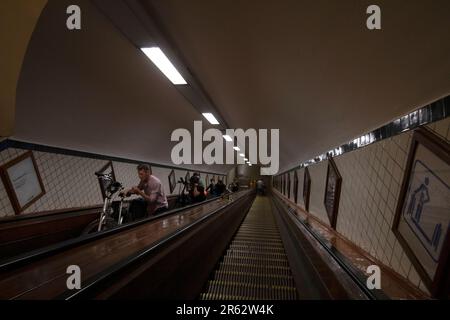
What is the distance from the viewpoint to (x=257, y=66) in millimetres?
3010

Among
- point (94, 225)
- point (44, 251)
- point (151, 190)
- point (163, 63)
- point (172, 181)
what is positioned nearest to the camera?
point (44, 251)

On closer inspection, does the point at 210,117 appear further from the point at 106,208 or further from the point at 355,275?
the point at 355,275

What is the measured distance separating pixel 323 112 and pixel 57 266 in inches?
131

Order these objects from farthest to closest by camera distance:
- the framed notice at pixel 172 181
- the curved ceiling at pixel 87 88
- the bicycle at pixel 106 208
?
the framed notice at pixel 172 181, the bicycle at pixel 106 208, the curved ceiling at pixel 87 88

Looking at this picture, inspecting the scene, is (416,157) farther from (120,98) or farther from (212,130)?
(212,130)

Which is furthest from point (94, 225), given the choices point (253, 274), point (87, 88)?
point (253, 274)

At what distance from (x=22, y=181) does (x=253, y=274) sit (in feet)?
11.3

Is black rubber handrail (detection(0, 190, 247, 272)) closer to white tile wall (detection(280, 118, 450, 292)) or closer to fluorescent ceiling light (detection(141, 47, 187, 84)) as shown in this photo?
fluorescent ceiling light (detection(141, 47, 187, 84))

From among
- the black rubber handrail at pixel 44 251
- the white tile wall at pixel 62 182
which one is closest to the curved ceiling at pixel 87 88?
the white tile wall at pixel 62 182

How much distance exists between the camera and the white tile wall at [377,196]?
178cm

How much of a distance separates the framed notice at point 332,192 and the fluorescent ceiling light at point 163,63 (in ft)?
8.79

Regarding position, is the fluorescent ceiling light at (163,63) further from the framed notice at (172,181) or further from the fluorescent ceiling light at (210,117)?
the framed notice at (172,181)
